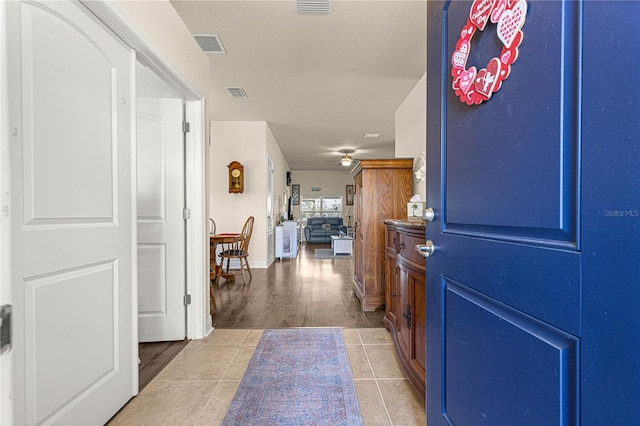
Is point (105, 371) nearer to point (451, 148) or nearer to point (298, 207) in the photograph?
point (451, 148)

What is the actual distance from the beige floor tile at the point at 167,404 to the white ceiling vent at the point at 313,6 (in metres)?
2.72

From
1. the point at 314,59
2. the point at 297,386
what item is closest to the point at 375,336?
the point at 297,386

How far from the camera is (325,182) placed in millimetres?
11742

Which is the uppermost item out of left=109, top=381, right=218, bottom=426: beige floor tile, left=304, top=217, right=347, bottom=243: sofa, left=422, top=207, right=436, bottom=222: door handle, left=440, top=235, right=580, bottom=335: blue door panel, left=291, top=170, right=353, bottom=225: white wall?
left=291, top=170, right=353, bottom=225: white wall

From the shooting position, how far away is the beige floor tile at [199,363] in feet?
6.30

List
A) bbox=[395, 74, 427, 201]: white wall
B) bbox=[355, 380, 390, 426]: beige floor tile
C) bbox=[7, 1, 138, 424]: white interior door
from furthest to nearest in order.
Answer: bbox=[395, 74, 427, 201]: white wall → bbox=[355, 380, 390, 426]: beige floor tile → bbox=[7, 1, 138, 424]: white interior door

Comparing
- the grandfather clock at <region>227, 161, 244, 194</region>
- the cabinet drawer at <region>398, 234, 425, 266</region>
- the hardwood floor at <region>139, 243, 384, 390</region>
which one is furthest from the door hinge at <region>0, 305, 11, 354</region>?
the grandfather clock at <region>227, 161, 244, 194</region>

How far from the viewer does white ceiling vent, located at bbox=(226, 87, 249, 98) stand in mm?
4027

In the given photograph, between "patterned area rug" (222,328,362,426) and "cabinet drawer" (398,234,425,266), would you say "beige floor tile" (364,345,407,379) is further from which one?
"cabinet drawer" (398,234,425,266)

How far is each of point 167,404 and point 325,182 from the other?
10.4 metres

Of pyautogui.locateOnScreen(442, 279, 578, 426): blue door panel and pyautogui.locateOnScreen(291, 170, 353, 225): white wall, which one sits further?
pyautogui.locateOnScreen(291, 170, 353, 225): white wall

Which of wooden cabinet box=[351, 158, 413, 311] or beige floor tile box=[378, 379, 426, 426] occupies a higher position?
wooden cabinet box=[351, 158, 413, 311]

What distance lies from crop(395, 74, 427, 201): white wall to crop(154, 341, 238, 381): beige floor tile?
241cm

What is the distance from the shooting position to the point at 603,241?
0.53 m
